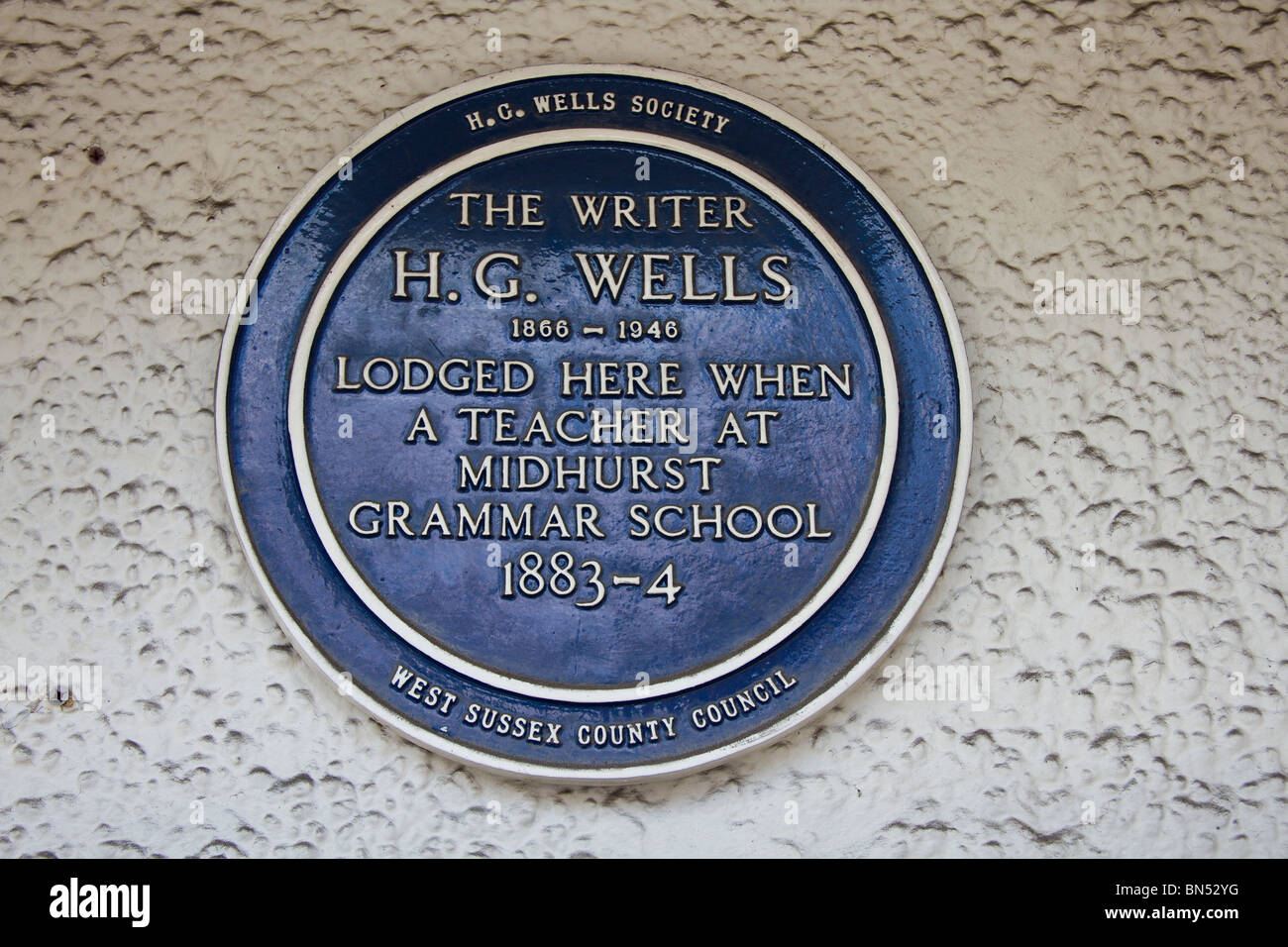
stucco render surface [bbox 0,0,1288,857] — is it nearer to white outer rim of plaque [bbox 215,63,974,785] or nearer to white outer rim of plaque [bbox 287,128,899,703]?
white outer rim of plaque [bbox 215,63,974,785]

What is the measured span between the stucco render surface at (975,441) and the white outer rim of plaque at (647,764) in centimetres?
6

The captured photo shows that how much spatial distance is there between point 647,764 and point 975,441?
0.98 m

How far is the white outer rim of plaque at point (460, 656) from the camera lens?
2.93 metres

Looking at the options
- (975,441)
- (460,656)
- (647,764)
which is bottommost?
(647,764)

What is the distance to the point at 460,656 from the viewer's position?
2.94m

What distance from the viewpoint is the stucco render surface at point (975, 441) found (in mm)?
2922

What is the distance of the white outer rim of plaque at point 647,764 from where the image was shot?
2.88 m

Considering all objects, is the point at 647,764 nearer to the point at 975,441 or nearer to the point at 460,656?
the point at 460,656

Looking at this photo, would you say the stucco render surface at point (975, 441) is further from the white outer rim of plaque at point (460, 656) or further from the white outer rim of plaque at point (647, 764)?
the white outer rim of plaque at point (460, 656)

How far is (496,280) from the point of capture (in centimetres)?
312

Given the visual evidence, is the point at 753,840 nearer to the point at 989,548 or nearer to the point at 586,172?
the point at 989,548

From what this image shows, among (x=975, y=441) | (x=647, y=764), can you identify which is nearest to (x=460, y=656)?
(x=647, y=764)

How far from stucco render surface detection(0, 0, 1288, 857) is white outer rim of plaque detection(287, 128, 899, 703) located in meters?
0.19

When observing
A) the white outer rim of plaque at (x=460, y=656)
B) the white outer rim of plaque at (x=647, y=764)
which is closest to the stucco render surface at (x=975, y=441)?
the white outer rim of plaque at (x=647, y=764)
